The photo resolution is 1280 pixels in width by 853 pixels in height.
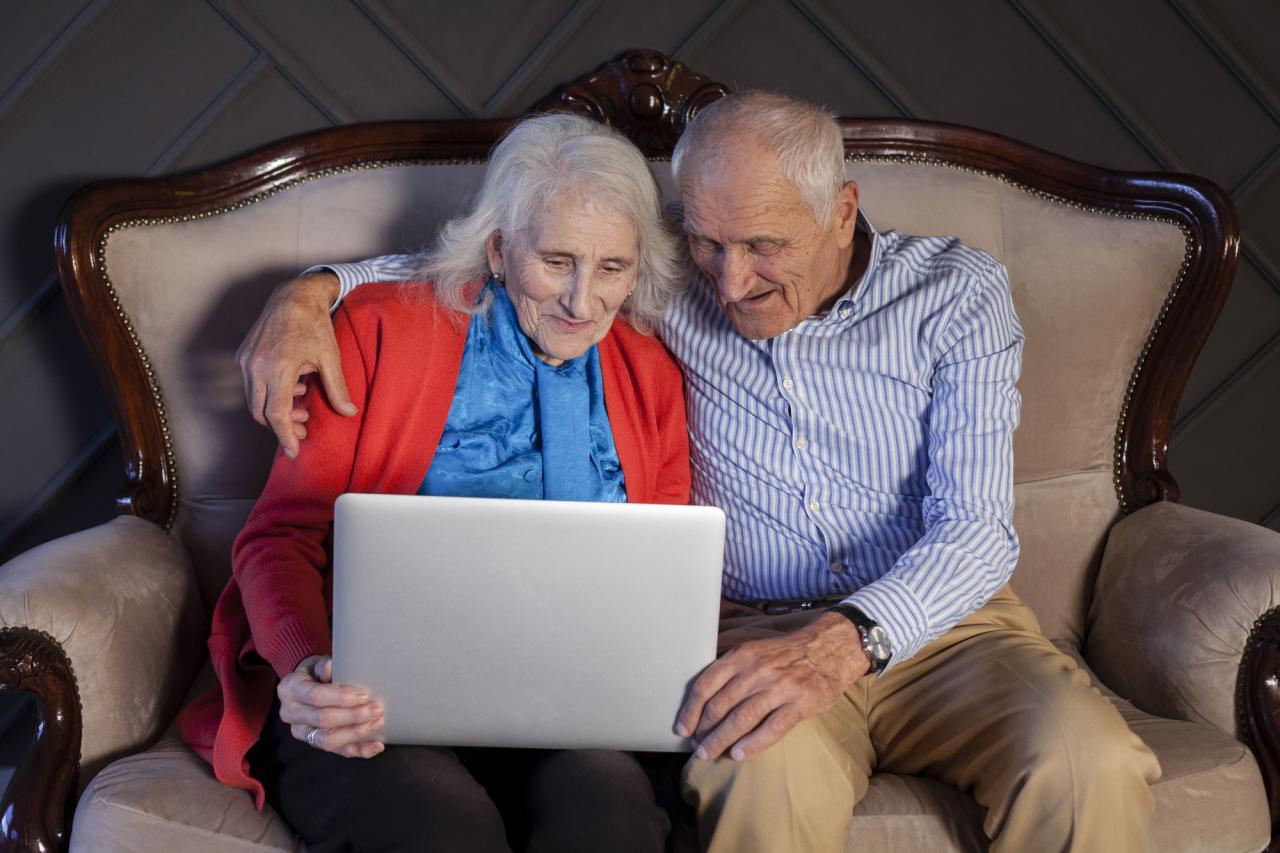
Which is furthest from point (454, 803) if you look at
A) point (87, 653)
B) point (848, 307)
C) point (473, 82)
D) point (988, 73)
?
point (988, 73)

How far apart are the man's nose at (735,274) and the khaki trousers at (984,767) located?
0.50 metres

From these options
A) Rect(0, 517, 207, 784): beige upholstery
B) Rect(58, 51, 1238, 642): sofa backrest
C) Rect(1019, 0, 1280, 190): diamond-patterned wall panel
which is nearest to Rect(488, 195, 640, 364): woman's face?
Rect(58, 51, 1238, 642): sofa backrest

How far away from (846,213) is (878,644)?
672 millimetres

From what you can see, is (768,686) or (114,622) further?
(114,622)

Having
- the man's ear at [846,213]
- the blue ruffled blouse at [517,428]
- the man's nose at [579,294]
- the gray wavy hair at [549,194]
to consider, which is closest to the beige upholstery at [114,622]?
the blue ruffled blouse at [517,428]

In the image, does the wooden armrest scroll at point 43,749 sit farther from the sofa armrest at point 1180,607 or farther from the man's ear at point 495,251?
the sofa armrest at point 1180,607

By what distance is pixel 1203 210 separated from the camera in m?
2.04

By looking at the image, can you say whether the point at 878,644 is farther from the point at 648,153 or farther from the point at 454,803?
the point at 648,153

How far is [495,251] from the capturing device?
1697 millimetres

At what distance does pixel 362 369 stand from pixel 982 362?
908mm

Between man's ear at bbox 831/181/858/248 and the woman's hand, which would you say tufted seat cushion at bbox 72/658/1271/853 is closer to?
the woman's hand

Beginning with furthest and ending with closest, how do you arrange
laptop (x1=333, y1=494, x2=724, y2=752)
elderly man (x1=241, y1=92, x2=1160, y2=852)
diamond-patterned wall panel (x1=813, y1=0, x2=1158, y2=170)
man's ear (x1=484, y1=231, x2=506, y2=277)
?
diamond-patterned wall panel (x1=813, y1=0, x2=1158, y2=170)
man's ear (x1=484, y1=231, x2=506, y2=277)
elderly man (x1=241, y1=92, x2=1160, y2=852)
laptop (x1=333, y1=494, x2=724, y2=752)

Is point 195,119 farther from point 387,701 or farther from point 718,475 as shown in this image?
point 387,701

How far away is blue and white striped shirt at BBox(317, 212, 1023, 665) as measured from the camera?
5.60ft
